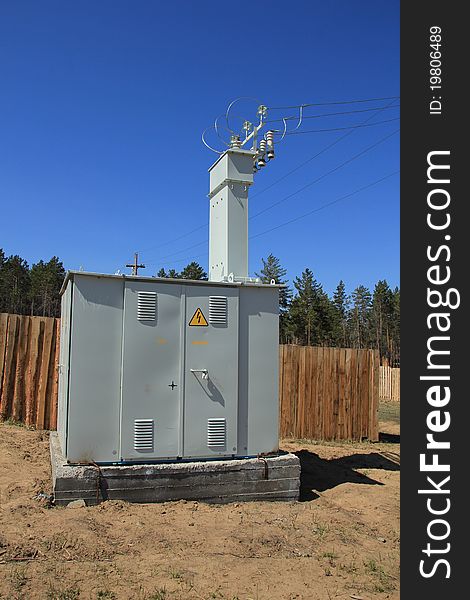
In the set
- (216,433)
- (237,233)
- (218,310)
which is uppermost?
(237,233)

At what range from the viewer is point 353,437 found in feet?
45.6

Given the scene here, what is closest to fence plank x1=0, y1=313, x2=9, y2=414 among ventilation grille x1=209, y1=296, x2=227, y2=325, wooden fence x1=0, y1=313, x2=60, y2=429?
wooden fence x1=0, y1=313, x2=60, y2=429

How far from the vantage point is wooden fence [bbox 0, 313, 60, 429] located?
10.9 metres

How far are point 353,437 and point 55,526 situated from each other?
Answer: 9440 millimetres

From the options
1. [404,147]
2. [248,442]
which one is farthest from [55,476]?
[404,147]

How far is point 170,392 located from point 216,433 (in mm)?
817

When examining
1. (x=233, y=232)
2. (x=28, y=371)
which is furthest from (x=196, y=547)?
(x=28, y=371)

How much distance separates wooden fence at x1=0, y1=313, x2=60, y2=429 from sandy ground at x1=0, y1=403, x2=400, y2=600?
289cm

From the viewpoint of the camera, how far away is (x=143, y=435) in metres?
7.09

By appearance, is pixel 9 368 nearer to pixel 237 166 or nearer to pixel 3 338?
pixel 3 338

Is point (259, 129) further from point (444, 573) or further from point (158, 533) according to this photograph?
point (444, 573)

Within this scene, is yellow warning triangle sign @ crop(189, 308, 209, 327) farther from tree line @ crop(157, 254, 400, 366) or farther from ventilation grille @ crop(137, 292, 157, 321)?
tree line @ crop(157, 254, 400, 366)

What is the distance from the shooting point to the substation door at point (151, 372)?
707 centimetres

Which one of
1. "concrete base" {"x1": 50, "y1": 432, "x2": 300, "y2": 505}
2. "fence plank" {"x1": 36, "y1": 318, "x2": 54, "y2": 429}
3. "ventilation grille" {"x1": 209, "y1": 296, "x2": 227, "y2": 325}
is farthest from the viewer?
"fence plank" {"x1": 36, "y1": 318, "x2": 54, "y2": 429}
